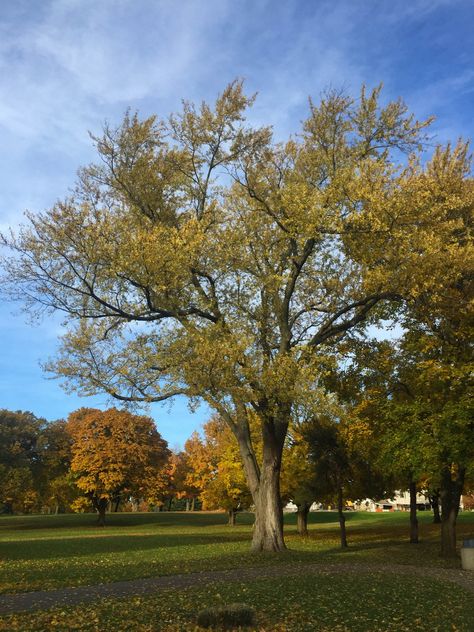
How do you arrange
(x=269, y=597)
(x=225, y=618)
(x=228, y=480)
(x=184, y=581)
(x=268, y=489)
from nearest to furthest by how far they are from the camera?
(x=225, y=618) → (x=269, y=597) → (x=184, y=581) → (x=268, y=489) → (x=228, y=480)

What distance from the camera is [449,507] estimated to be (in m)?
22.7

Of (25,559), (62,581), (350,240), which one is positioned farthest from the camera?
(25,559)

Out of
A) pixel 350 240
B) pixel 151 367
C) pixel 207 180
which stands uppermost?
pixel 207 180

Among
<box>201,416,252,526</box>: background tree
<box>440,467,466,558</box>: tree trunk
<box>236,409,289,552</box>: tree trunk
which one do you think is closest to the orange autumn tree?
<box>201,416,252,526</box>: background tree

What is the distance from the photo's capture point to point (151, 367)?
19.9 m

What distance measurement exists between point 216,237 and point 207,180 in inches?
153

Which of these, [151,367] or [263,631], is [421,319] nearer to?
[151,367]

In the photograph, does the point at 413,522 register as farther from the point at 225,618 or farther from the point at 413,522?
the point at 225,618

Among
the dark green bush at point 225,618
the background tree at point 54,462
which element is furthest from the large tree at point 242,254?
the background tree at point 54,462

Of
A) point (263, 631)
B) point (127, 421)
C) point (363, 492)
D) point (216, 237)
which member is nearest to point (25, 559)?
point (216, 237)

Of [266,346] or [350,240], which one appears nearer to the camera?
[350,240]

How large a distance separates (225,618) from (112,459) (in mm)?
45460

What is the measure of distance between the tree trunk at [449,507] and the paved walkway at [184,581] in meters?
5.28

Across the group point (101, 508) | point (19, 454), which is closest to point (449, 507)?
point (101, 508)
